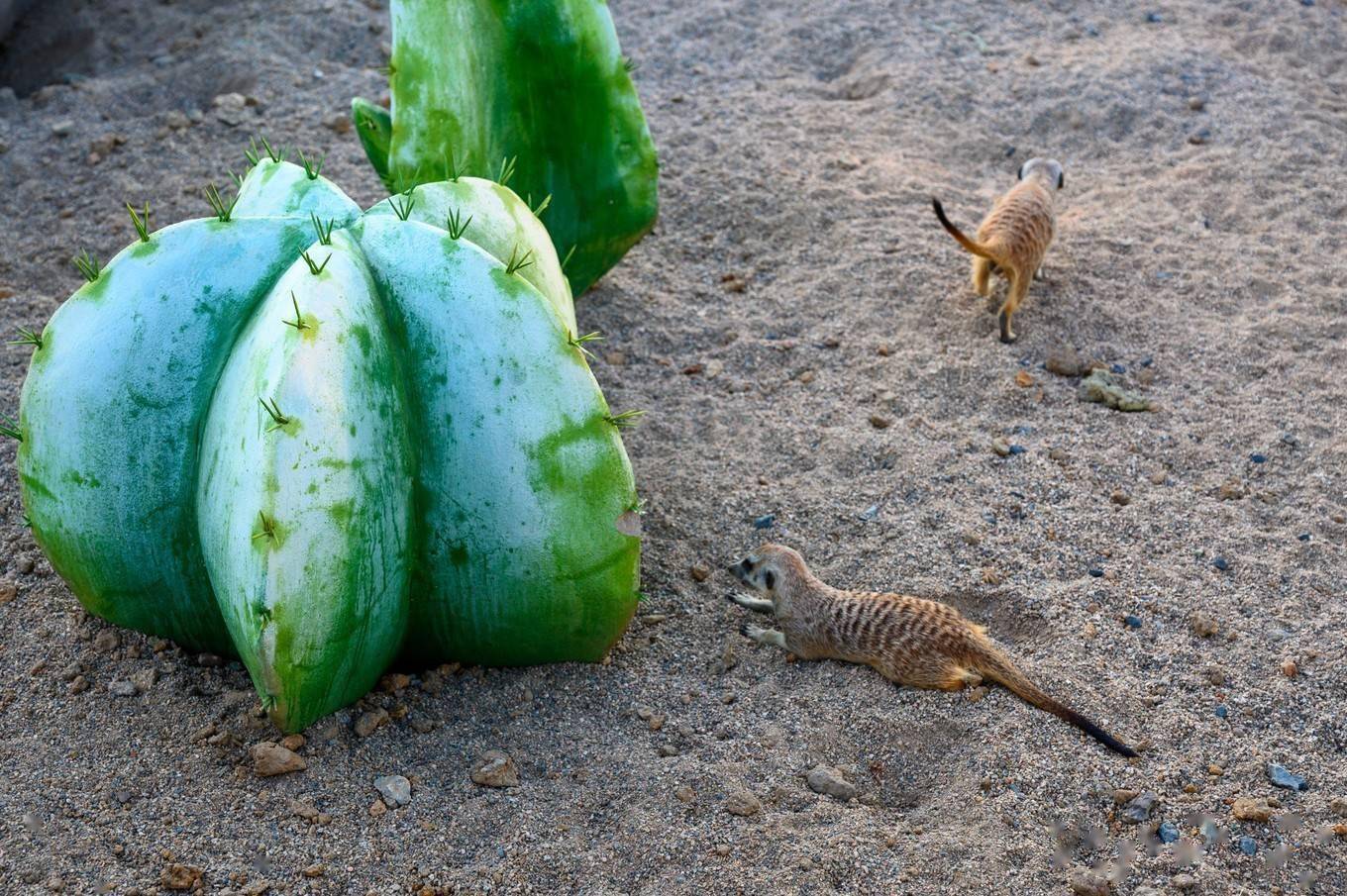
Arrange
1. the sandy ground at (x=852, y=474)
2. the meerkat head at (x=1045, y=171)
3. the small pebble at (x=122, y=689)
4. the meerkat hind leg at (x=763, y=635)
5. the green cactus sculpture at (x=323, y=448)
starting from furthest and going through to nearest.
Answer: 1. the meerkat head at (x=1045, y=171)
2. the meerkat hind leg at (x=763, y=635)
3. the small pebble at (x=122, y=689)
4. the sandy ground at (x=852, y=474)
5. the green cactus sculpture at (x=323, y=448)

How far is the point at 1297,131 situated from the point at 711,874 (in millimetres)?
4255

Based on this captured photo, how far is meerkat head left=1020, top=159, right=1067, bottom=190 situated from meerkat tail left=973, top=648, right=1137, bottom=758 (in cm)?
227

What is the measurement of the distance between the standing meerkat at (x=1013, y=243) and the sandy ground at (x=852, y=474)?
116 millimetres

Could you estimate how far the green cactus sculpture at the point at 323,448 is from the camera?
8.11ft

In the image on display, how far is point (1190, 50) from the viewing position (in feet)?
19.5

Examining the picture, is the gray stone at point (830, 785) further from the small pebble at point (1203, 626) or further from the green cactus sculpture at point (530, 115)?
the green cactus sculpture at point (530, 115)

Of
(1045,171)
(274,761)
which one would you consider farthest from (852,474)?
(274,761)

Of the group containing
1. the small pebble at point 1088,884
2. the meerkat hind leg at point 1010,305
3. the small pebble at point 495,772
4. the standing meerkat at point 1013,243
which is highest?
the standing meerkat at point 1013,243

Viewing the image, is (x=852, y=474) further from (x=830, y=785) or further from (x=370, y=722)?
(x=370, y=722)

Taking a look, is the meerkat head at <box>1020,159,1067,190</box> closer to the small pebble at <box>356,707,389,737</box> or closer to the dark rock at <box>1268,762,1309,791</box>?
the dark rock at <box>1268,762,1309,791</box>

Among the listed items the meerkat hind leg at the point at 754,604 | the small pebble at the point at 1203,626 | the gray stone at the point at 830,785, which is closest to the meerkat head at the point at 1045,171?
the small pebble at the point at 1203,626

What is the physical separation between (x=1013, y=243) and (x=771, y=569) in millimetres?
1652

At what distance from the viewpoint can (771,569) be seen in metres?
3.26

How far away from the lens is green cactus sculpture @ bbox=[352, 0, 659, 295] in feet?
12.0
